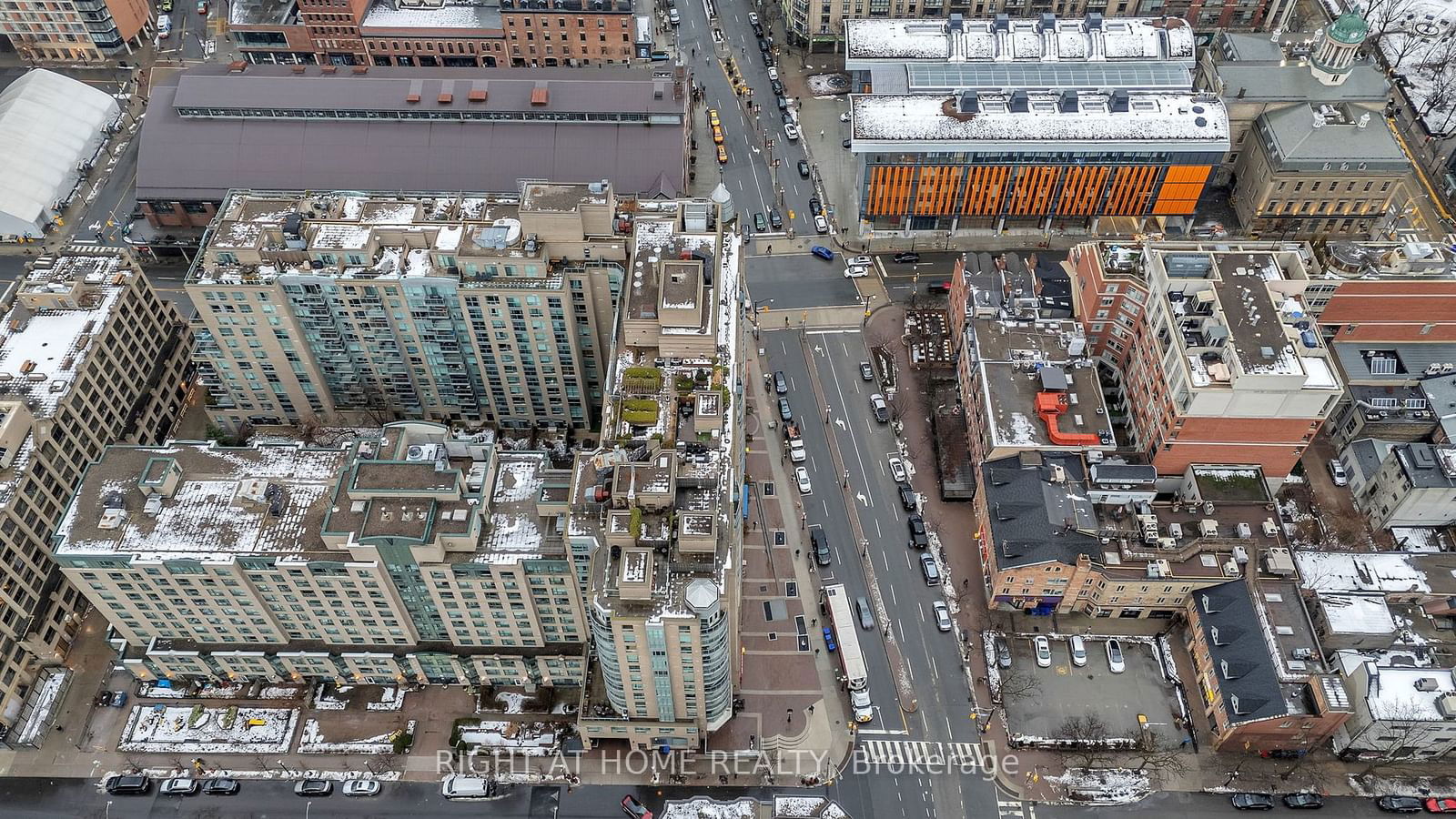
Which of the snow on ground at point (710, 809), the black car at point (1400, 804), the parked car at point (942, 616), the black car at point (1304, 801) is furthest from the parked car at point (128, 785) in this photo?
the black car at point (1400, 804)

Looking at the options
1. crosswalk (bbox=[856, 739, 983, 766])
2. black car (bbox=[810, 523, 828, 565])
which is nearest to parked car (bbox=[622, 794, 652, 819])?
crosswalk (bbox=[856, 739, 983, 766])

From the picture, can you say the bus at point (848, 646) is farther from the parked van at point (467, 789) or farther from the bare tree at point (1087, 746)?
the parked van at point (467, 789)

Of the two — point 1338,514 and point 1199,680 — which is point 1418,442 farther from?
point 1199,680

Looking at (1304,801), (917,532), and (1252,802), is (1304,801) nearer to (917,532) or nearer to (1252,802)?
(1252,802)

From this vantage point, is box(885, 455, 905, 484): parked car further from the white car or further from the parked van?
the parked van

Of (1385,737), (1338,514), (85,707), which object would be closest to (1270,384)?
(1338,514)

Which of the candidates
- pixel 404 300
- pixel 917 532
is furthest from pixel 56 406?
pixel 917 532
